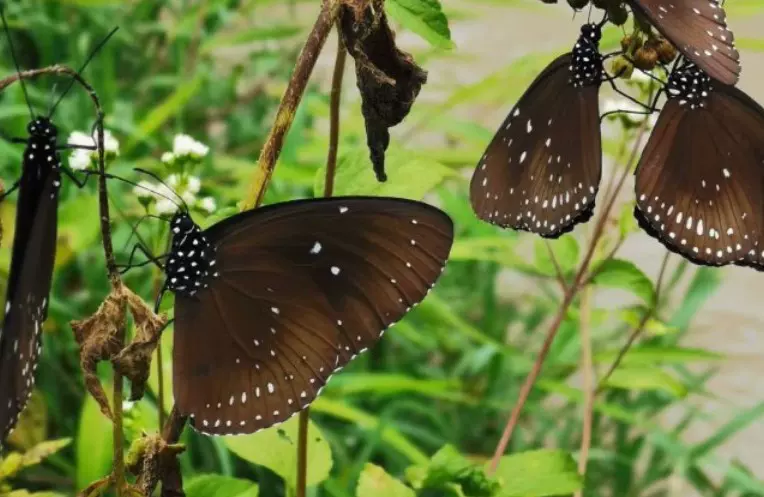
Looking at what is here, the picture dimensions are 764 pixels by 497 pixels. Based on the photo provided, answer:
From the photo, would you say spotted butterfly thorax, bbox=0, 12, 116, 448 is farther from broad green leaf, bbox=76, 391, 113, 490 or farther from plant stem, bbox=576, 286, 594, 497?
broad green leaf, bbox=76, 391, 113, 490

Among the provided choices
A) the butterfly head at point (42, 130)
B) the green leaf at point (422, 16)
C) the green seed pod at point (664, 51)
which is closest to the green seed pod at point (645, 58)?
the green seed pod at point (664, 51)

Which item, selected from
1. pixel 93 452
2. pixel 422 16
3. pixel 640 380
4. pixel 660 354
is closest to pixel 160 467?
pixel 422 16

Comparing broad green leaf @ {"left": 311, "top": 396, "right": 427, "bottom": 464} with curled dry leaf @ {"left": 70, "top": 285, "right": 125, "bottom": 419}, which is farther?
broad green leaf @ {"left": 311, "top": 396, "right": 427, "bottom": 464}

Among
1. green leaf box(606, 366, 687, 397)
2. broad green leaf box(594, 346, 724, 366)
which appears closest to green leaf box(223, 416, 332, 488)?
green leaf box(606, 366, 687, 397)

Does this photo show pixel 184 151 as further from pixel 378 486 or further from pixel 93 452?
pixel 93 452

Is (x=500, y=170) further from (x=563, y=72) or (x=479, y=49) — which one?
(x=479, y=49)
